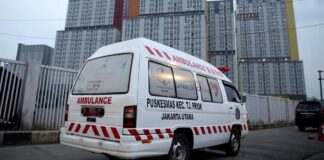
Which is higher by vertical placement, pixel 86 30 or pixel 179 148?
pixel 86 30

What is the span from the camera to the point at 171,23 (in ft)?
380

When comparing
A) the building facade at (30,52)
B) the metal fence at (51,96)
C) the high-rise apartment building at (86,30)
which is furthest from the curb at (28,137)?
the high-rise apartment building at (86,30)

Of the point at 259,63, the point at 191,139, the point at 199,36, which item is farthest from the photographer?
the point at 259,63

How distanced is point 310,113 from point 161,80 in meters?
13.9

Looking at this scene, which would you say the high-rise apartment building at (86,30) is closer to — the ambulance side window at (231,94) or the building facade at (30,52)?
the building facade at (30,52)

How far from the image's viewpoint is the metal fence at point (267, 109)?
623 inches

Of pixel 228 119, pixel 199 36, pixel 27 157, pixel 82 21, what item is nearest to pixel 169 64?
pixel 228 119

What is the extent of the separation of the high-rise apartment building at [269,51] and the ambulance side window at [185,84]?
10310 centimetres

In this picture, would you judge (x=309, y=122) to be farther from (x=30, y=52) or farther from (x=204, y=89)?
(x=30, y=52)

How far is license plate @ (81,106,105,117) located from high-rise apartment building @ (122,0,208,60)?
103m

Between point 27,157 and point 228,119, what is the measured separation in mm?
4681

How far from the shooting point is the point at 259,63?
120500mm

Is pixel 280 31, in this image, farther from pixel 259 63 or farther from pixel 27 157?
pixel 27 157

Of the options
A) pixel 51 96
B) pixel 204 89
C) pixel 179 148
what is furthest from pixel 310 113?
pixel 51 96
